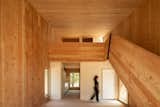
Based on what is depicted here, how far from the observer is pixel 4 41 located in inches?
131

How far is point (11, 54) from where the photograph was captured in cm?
363

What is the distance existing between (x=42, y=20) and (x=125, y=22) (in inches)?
81.0

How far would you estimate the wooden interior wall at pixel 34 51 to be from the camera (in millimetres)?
4441

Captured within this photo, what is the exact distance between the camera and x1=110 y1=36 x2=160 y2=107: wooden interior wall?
2357mm

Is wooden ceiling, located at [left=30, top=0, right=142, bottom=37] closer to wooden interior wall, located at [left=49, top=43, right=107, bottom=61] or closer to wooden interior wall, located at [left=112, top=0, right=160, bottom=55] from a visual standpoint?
wooden interior wall, located at [left=112, top=0, right=160, bottom=55]

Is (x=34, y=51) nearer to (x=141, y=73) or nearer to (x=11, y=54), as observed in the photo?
(x=11, y=54)

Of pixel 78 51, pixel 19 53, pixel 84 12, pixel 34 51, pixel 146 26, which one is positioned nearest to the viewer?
pixel 19 53

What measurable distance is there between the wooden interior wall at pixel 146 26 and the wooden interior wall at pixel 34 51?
210cm

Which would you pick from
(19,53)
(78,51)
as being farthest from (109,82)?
(19,53)

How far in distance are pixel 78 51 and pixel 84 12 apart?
1131 mm

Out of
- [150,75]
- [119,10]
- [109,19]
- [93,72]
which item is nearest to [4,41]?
[150,75]

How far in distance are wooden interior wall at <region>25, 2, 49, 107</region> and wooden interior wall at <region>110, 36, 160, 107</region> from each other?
1769 millimetres

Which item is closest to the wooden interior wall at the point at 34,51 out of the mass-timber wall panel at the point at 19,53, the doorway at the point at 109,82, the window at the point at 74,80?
the mass-timber wall panel at the point at 19,53

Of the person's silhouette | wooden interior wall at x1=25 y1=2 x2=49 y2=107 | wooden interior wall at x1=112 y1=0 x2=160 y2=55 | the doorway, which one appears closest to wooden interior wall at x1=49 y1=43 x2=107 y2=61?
wooden interior wall at x1=25 y1=2 x2=49 y2=107
